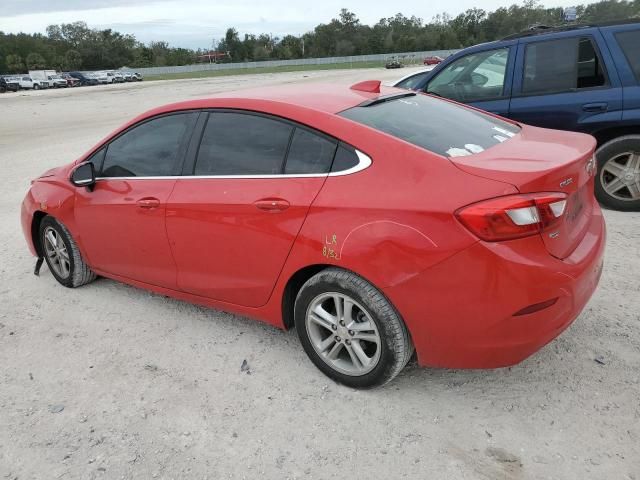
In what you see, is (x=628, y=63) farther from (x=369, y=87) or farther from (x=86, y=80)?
(x=86, y=80)

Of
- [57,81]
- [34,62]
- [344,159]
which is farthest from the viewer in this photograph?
[34,62]

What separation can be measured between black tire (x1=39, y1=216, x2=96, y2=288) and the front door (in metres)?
0.26

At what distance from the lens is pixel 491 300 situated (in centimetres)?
232

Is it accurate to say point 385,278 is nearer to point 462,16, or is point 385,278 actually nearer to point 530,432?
point 530,432

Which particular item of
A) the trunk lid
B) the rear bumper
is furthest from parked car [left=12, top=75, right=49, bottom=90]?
the rear bumper

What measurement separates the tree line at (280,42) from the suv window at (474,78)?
328 feet

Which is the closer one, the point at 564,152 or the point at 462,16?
the point at 564,152

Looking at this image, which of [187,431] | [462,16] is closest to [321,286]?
[187,431]

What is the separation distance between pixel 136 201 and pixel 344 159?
162 centimetres

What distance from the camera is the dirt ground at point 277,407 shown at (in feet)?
7.91

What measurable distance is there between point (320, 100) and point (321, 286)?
113 cm

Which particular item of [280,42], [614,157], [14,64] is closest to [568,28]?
[614,157]

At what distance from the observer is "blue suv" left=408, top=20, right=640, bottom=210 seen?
16.5 feet

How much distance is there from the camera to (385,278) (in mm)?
2502
